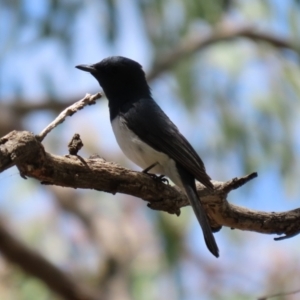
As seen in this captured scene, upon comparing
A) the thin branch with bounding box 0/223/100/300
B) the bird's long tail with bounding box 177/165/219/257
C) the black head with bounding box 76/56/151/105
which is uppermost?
the black head with bounding box 76/56/151/105

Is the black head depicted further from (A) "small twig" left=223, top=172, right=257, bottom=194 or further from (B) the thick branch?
(A) "small twig" left=223, top=172, right=257, bottom=194

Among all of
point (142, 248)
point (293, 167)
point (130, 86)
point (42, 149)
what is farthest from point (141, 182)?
point (142, 248)

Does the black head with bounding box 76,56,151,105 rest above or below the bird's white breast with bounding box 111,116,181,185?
above

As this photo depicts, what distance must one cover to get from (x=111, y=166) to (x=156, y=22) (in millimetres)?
4124

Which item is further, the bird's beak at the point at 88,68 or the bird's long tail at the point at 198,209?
the bird's beak at the point at 88,68

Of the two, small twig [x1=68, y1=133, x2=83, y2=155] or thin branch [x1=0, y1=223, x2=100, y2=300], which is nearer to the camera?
small twig [x1=68, y1=133, x2=83, y2=155]

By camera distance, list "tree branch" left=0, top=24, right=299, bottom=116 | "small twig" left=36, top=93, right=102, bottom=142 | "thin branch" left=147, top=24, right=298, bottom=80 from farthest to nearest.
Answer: "thin branch" left=147, top=24, right=298, bottom=80, "tree branch" left=0, top=24, right=299, bottom=116, "small twig" left=36, top=93, right=102, bottom=142

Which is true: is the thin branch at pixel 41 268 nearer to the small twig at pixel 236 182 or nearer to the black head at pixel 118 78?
the black head at pixel 118 78

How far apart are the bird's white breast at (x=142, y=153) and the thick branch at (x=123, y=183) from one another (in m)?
0.21

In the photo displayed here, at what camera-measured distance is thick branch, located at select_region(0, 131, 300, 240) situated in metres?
2.47

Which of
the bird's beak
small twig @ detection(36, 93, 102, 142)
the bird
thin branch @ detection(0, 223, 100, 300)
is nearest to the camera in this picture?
small twig @ detection(36, 93, 102, 142)

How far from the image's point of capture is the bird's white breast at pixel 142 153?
367 cm

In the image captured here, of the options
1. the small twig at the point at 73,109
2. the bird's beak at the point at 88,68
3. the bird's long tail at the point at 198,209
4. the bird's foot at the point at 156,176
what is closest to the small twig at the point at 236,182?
the bird's long tail at the point at 198,209

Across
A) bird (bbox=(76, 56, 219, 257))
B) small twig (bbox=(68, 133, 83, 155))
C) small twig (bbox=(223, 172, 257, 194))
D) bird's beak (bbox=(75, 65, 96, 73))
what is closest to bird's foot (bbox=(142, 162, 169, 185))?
bird (bbox=(76, 56, 219, 257))
